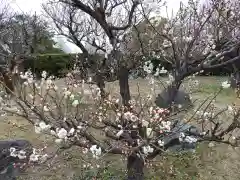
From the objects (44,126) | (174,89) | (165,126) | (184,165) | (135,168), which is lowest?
(184,165)

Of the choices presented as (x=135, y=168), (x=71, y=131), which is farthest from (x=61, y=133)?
(x=135, y=168)

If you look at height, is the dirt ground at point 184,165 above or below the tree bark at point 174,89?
→ below

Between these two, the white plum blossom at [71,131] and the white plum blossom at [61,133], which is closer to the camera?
the white plum blossom at [61,133]

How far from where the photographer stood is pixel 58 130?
135 inches

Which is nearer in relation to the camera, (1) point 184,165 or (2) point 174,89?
(2) point 174,89

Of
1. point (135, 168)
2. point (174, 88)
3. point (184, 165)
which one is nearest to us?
point (174, 88)

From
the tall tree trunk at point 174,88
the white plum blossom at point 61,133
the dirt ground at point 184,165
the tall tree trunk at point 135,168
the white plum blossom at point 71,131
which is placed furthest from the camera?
the dirt ground at point 184,165

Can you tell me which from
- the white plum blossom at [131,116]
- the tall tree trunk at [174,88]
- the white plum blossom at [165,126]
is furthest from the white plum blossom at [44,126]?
the tall tree trunk at [174,88]

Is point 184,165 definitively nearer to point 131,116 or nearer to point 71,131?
point 131,116

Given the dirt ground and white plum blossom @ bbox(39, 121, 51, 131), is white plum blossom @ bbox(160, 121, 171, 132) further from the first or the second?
the dirt ground

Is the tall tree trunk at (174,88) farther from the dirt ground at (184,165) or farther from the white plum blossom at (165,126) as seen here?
the dirt ground at (184,165)

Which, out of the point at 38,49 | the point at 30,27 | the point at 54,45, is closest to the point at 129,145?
the point at 30,27

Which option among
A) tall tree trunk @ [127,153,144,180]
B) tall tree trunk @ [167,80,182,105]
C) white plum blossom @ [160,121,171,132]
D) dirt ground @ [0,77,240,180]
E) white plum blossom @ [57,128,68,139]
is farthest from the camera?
dirt ground @ [0,77,240,180]

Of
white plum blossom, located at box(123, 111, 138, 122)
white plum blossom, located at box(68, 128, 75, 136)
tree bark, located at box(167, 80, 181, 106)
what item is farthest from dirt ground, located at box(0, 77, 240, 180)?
white plum blossom, located at box(68, 128, 75, 136)
